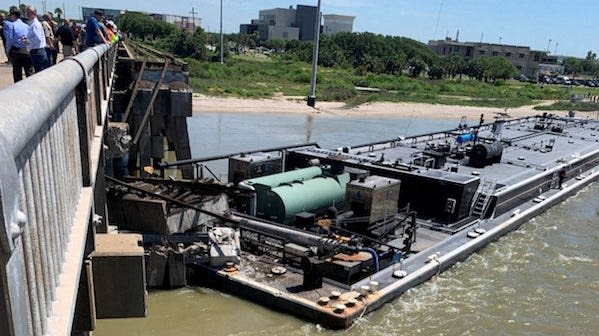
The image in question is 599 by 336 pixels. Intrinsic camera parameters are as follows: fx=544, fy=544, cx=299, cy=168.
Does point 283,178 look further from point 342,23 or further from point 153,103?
point 342,23

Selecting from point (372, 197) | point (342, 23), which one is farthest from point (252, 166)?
point (342, 23)

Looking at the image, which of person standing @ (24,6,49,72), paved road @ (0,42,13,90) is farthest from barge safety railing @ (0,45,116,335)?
paved road @ (0,42,13,90)

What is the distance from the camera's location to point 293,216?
17.5 metres

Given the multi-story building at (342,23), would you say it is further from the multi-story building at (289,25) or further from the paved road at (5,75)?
the paved road at (5,75)

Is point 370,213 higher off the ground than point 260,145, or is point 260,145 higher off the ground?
point 370,213

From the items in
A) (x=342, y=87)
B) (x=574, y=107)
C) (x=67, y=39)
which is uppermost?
(x=67, y=39)

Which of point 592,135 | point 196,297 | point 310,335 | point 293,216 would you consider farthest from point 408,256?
point 592,135

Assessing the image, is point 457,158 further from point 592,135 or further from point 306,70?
point 306,70

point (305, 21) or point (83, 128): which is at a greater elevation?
point (305, 21)

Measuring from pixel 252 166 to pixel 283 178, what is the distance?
1888mm

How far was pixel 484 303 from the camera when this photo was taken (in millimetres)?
15516

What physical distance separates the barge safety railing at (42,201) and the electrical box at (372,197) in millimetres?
13062

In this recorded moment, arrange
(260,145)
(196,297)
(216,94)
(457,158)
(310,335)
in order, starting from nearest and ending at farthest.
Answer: (310,335)
(196,297)
(457,158)
(260,145)
(216,94)

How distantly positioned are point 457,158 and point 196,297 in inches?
691
